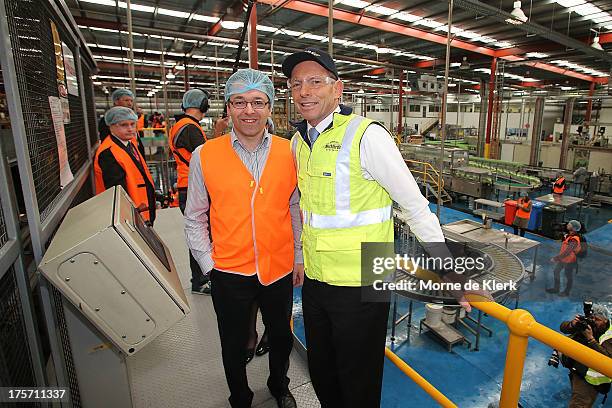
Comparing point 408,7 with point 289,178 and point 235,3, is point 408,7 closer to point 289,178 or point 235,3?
point 235,3

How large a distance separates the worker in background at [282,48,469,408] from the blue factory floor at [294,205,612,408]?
3.50 m

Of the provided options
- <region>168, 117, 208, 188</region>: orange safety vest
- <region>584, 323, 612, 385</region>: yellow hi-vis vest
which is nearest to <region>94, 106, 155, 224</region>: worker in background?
<region>168, 117, 208, 188</region>: orange safety vest

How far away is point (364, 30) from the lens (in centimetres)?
1233

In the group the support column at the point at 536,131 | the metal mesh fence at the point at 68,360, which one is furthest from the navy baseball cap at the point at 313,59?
the support column at the point at 536,131

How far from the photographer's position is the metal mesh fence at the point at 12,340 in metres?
1.38

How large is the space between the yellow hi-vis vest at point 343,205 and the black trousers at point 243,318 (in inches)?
20.3

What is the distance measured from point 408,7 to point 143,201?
9.78 metres

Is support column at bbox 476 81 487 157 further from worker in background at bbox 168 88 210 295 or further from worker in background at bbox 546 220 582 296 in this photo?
worker in background at bbox 168 88 210 295

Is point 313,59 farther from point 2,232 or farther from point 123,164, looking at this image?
point 123,164

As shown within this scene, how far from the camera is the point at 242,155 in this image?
1.94 meters

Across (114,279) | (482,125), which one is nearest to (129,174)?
(114,279)

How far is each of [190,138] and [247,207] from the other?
1934 millimetres

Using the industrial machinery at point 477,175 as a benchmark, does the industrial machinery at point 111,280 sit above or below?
above

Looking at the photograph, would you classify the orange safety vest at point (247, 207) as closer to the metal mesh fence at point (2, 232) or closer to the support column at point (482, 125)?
the metal mesh fence at point (2, 232)
